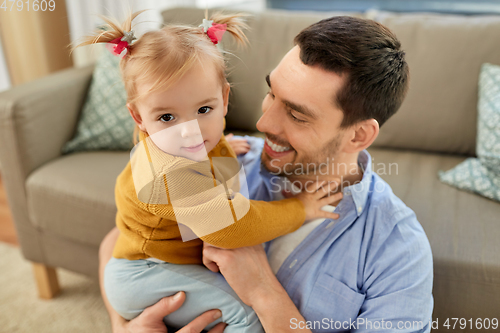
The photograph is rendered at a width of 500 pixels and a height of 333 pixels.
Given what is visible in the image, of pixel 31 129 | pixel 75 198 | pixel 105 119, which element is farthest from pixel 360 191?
pixel 31 129

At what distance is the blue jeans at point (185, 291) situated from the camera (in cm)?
94

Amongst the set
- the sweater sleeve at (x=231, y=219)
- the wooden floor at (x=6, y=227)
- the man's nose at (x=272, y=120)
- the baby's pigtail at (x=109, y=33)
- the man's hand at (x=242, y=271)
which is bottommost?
the wooden floor at (x=6, y=227)

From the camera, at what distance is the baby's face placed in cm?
77

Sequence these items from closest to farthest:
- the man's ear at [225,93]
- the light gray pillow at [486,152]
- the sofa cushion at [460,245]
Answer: the man's ear at [225,93]
the sofa cushion at [460,245]
the light gray pillow at [486,152]

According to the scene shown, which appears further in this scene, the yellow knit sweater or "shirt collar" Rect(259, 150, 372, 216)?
"shirt collar" Rect(259, 150, 372, 216)

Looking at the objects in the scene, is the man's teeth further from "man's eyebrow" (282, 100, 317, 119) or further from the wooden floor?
the wooden floor

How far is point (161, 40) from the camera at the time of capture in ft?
2.56

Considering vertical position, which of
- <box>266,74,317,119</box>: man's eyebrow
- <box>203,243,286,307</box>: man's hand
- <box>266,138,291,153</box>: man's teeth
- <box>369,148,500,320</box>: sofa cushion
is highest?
<box>266,74,317,119</box>: man's eyebrow

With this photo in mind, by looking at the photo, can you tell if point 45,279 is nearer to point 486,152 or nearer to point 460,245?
point 460,245

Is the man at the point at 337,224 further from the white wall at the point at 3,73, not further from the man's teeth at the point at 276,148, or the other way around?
the white wall at the point at 3,73

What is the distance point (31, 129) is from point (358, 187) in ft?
4.19

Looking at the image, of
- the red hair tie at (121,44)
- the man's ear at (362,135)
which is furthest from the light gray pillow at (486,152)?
the red hair tie at (121,44)

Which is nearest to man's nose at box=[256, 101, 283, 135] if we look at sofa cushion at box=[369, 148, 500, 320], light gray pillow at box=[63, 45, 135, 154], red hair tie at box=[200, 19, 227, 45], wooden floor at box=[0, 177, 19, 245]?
red hair tie at box=[200, 19, 227, 45]

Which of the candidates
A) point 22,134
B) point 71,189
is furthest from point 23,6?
point 71,189
